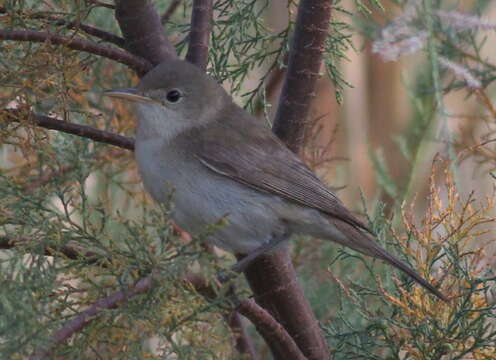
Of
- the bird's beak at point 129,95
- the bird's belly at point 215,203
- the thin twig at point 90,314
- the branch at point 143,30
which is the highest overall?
the branch at point 143,30

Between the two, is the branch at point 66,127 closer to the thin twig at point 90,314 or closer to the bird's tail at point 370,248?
the thin twig at point 90,314

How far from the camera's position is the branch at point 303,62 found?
2.68 metres

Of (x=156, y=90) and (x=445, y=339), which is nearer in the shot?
(x=445, y=339)

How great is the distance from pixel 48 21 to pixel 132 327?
1.05 meters

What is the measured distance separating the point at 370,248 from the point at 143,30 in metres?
1.04

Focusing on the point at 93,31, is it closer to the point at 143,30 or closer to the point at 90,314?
the point at 143,30

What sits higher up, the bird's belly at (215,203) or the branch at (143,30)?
the branch at (143,30)

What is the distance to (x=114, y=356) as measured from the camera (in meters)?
2.22

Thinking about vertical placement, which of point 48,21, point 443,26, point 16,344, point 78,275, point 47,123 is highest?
point 443,26

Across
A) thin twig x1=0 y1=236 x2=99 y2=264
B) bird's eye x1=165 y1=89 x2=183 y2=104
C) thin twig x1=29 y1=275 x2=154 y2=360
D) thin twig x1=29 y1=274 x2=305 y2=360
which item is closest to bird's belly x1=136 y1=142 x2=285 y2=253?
bird's eye x1=165 y1=89 x2=183 y2=104

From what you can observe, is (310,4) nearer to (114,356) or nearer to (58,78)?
(58,78)

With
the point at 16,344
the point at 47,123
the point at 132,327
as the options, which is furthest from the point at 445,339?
the point at 47,123

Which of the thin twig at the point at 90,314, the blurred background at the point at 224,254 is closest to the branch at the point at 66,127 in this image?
the blurred background at the point at 224,254

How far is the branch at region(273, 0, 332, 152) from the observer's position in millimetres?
2676
